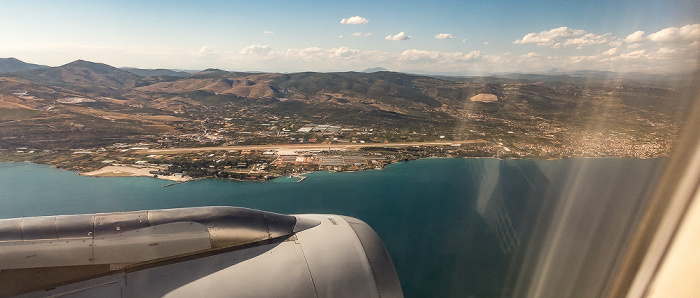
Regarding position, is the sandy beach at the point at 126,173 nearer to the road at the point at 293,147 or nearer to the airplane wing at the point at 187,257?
the road at the point at 293,147

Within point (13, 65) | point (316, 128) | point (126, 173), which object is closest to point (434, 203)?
point (126, 173)

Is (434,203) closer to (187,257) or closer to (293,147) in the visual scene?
(187,257)

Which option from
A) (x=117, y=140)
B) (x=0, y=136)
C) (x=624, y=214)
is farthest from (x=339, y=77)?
(x=624, y=214)

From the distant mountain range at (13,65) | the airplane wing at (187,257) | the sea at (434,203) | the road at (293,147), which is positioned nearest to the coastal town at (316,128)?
the road at (293,147)

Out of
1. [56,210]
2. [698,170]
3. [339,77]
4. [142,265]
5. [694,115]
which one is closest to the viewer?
[698,170]

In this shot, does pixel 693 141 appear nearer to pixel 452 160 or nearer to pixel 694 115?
pixel 694 115
